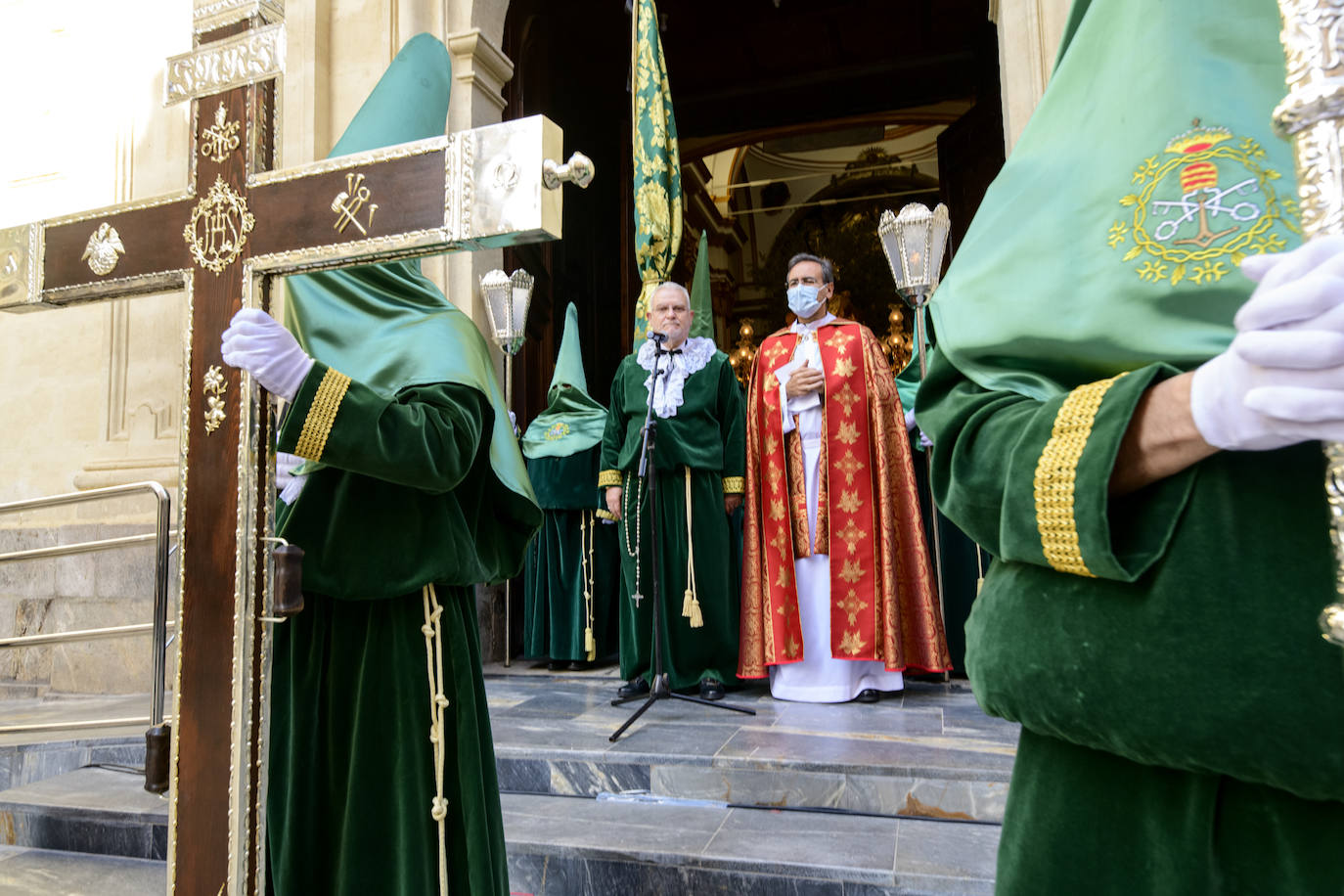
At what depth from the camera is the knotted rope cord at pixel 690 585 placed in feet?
14.3

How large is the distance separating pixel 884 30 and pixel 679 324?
5598 mm

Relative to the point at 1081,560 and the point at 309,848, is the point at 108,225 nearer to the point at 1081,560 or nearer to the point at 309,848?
the point at 309,848

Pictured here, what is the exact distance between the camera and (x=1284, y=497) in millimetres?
865

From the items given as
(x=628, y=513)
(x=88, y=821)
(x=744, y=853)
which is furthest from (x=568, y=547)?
(x=744, y=853)

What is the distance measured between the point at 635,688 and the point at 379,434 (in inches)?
Result: 131

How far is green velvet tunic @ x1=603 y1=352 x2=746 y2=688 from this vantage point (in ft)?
15.5

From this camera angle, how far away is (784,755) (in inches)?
127

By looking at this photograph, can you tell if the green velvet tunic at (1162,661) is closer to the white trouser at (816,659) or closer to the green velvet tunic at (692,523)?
the white trouser at (816,659)

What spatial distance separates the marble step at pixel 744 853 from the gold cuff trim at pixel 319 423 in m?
1.59

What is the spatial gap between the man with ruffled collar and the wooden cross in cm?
313

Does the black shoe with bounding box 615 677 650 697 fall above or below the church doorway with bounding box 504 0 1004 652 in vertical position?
below

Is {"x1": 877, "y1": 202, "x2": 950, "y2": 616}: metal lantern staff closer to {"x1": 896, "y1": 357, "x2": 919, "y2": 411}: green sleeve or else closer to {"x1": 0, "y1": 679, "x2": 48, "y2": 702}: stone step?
{"x1": 896, "y1": 357, "x2": 919, "y2": 411}: green sleeve

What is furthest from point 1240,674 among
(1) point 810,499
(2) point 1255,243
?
(1) point 810,499

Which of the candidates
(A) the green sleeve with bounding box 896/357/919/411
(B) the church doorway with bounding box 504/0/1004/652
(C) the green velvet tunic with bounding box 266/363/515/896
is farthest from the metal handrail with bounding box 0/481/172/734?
(A) the green sleeve with bounding box 896/357/919/411
